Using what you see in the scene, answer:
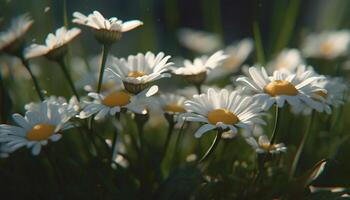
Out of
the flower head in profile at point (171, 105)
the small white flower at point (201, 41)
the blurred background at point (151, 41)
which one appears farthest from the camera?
the small white flower at point (201, 41)

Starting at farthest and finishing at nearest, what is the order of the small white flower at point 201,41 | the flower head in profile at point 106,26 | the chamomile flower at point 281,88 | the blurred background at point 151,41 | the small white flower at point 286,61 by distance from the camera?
the small white flower at point 201,41, the small white flower at point 286,61, the blurred background at point 151,41, the flower head in profile at point 106,26, the chamomile flower at point 281,88

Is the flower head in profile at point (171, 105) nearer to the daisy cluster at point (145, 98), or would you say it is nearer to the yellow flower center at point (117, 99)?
the daisy cluster at point (145, 98)

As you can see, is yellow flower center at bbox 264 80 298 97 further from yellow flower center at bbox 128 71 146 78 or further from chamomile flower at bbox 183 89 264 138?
yellow flower center at bbox 128 71 146 78

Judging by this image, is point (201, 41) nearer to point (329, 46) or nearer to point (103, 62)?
point (329, 46)

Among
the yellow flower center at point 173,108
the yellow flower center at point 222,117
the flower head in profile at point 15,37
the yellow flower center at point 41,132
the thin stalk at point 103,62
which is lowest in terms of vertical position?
the yellow flower center at point 173,108

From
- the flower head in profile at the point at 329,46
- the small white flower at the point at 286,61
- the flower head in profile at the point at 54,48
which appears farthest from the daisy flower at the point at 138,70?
the flower head in profile at the point at 329,46

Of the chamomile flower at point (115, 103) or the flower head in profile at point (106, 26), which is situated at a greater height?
the flower head in profile at point (106, 26)

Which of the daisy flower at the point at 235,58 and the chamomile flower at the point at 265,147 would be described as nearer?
the chamomile flower at the point at 265,147

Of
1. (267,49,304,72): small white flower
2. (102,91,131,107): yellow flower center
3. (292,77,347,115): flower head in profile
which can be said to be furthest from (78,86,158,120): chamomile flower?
(267,49,304,72): small white flower
